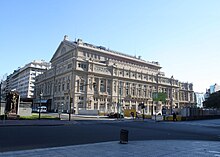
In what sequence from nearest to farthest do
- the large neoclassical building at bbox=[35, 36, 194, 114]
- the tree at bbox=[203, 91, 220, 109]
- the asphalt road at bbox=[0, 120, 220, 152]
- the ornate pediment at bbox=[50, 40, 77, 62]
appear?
the asphalt road at bbox=[0, 120, 220, 152] → the tree at bbox=[203, 91, 220, 109] → the large neoclassical building at bbox=[35, 36, 194, 114] → the ornate pediment at bbox=[50, 40, 77, 62]

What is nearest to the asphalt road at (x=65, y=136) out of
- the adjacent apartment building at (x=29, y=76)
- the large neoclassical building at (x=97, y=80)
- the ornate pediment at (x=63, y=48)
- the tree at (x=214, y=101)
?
the large neoclassical building at (x=97, y=80)

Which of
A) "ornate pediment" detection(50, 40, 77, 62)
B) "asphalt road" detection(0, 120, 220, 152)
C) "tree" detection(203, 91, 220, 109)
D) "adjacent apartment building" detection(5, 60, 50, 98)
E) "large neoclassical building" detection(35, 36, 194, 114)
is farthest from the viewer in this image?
"adjacent apartment building" detection(5, 60, 50, 98)

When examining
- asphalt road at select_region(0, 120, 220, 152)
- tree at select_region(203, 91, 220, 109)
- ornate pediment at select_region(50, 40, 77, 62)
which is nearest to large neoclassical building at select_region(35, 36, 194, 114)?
ornate pediment at select_region(50, 40, 77, 62)

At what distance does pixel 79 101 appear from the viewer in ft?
264

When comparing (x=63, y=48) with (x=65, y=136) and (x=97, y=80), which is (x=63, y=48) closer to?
(x=97, y=80)

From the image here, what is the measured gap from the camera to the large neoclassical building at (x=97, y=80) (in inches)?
3214

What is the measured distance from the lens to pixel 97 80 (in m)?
87.8

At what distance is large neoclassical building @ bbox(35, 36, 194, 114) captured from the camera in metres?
81.6

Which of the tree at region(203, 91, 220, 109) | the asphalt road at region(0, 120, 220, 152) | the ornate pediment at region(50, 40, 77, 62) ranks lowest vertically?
the asphalt road at region(0, 120, 220, 152)

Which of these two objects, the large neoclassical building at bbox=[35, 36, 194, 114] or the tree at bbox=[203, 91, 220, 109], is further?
the large neoclassical building at bbox=[35, 36, 194, 114]

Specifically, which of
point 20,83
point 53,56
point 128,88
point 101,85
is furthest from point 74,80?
point 20,83

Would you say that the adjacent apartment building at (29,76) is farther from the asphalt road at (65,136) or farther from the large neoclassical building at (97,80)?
the asphalt road at (65,136)

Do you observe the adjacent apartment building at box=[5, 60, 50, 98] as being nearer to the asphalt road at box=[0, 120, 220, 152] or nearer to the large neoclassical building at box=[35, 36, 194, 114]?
the large neoclassical building at box=[35, 36, 194, 114]

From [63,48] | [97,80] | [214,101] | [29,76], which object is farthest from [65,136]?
[29,76]
